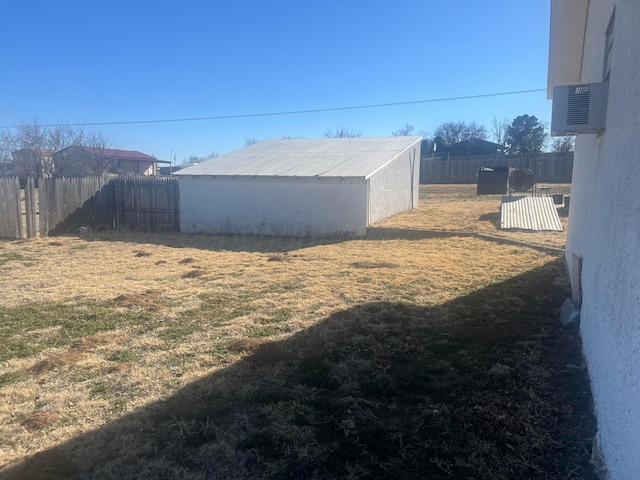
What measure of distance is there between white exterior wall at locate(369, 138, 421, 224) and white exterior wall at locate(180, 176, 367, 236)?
3.27 feet

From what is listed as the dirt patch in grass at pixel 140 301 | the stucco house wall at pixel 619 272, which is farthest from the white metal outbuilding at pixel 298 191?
the stucco house wall at pixel 619 272

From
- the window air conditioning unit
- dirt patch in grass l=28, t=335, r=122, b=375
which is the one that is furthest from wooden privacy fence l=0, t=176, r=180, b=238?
the window air conditioning unit

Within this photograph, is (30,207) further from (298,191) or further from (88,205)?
(298,191)

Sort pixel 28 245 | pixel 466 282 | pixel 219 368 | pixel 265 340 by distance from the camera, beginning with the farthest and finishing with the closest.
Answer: pixel 28 245 → pixel 466 282 → pixel 265 340 → pixel 219 368

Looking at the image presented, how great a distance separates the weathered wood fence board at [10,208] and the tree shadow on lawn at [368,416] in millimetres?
11779

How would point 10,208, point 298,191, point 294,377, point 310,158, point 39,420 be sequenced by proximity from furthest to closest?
1. point 310,158
2. point 298,191
3. point 10,208
4. point 294,377
5. point 39,420

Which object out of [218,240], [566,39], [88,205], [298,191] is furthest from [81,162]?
[566,39]

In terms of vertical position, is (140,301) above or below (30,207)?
below

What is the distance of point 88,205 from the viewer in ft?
50.3

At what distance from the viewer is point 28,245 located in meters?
12.2

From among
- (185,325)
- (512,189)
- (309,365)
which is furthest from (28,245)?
(512,189)

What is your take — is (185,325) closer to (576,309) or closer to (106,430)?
(106,430)

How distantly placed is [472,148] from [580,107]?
2184 inches

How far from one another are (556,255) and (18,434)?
9679 millimetres
